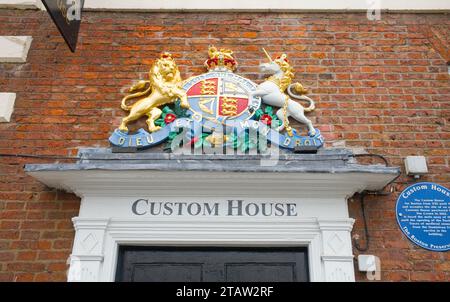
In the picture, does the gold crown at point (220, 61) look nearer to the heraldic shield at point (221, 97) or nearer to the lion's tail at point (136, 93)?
the heraldic shield at point (221, 97)

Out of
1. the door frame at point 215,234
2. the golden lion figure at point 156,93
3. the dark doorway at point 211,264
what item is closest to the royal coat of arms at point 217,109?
the golden lion figure at point 156,93

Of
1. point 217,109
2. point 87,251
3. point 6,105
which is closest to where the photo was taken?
point 87,251

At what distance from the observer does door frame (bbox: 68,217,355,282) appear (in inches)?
152

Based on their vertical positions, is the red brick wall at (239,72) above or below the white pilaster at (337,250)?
above

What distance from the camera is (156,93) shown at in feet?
14.7

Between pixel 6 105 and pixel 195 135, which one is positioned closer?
pixel 195 135

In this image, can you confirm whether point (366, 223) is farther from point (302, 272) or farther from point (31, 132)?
point (31, 132)

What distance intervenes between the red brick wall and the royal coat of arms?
0.17 metres

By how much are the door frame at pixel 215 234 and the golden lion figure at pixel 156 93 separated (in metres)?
0.91

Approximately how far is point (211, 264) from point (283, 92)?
174 cm

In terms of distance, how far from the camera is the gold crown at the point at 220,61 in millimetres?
4676

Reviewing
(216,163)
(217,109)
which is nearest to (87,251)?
(216,163)

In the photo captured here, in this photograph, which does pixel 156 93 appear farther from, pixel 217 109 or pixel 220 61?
pixel 220 61
